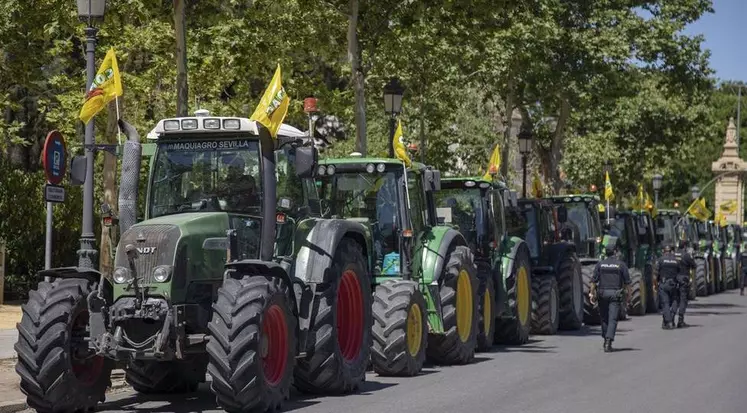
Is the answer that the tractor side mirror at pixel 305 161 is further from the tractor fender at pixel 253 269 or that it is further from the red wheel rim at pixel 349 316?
the red wheel rim at pixel 349 316

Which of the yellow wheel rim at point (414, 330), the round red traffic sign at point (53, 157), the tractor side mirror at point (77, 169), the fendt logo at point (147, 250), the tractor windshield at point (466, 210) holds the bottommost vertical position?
the yellow wheel rim at point (414, 330)

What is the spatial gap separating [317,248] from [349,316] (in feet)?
4.35

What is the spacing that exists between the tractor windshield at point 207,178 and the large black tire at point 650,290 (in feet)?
73.0

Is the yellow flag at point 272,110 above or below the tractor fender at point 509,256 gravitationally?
above

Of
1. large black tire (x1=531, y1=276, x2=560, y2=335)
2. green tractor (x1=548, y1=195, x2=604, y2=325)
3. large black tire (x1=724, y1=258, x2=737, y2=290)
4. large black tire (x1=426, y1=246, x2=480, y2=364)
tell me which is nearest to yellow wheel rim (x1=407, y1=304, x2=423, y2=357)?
large black tire (x1=426, y1=246, x2=480, y2=364)

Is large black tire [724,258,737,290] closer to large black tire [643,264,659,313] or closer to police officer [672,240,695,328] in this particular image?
large black tire [643,264,659,313]

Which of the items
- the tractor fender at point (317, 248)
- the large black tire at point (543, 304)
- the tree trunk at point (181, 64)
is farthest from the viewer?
the large black tire at point (543, 304)

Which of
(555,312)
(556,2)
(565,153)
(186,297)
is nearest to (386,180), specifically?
(186,297)

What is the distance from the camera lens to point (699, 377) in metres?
18.0

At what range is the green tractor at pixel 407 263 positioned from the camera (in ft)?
58.1

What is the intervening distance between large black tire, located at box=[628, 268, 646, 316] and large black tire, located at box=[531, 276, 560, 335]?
7.99 m

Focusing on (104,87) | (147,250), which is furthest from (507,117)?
(147,250)

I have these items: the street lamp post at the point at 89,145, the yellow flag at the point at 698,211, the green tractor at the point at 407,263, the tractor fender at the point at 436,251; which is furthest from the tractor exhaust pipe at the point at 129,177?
the yellow flag at the point at 698,211

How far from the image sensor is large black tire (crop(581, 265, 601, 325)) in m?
29.7
